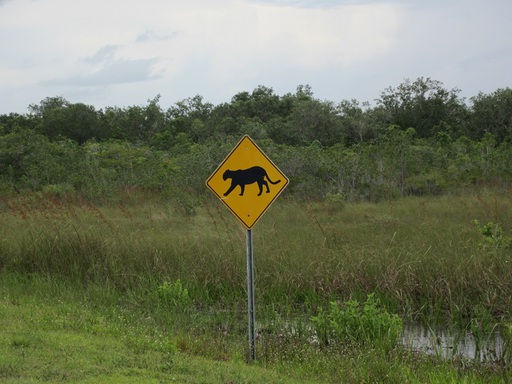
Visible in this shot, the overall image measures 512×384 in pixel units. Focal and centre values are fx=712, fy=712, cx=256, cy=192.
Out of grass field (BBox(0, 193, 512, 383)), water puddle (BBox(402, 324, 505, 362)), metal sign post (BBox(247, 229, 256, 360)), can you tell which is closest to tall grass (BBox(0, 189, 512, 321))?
grass field (BBox(0, 193, 512, 383))

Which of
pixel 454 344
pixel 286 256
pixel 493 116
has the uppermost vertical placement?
pixel 493 116

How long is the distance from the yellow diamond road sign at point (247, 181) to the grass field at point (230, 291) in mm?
1803

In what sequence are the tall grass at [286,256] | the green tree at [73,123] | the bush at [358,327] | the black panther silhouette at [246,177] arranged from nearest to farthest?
the black panther silhouette at [246,177]
the bush at [358,327]
the tall grass at [286,256]
the green tree at [73,123]

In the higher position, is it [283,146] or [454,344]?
[283,146]

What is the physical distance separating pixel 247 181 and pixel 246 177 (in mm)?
55

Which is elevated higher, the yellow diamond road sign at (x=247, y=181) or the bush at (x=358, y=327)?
the yellow diamond road sign at (x=247, y=181)

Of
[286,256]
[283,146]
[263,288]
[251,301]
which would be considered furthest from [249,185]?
[283,146]

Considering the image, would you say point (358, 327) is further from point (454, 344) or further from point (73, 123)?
point (73, 123)

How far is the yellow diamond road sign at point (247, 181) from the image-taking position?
8484 mm

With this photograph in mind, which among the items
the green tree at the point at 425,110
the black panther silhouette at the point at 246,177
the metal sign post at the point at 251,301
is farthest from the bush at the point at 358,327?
the green tree at the point at 425,110

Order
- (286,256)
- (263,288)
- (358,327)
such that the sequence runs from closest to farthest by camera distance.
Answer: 1. (358,327)
2. (263,288)
3. (286,256)

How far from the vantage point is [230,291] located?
40.8 ft

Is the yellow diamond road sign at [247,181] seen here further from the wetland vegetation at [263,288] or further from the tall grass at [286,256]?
the tall grass at [286,256]

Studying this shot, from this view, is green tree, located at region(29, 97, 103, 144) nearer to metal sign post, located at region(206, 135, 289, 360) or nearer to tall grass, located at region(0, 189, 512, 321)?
tall grass, located at region(0, 189, 512, 321)
